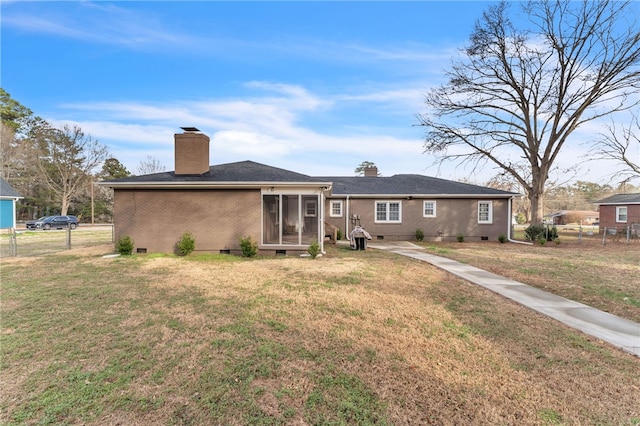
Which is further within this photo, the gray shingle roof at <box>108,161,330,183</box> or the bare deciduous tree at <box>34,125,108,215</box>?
the bare deciduous tree at <box>34,125,108,215</box>

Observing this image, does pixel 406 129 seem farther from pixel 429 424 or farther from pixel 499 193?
pixel 429 424

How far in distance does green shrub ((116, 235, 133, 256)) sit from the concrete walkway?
1102 centimetres

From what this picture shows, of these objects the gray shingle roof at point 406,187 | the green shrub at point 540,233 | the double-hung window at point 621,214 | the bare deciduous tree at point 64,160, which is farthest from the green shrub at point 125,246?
the bare deciduous tree at point 64,160

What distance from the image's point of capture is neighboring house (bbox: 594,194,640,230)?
79.1 ft

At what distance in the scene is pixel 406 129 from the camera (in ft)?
73.6

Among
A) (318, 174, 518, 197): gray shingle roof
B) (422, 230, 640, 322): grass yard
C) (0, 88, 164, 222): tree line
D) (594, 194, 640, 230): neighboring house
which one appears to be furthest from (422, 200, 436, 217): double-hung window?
(0, 88, 164, 222): tree line

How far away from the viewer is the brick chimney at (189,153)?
12328 millimetres

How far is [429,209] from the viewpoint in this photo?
18625 millimetres

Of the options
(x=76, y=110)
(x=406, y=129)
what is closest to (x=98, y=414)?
(x=406, y=129)

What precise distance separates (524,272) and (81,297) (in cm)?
1090

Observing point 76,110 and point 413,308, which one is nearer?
point 413,308

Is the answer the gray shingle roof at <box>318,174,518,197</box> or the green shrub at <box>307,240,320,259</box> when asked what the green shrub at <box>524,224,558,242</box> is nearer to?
the gray shingle roof at <box>318,174,518,197</box>

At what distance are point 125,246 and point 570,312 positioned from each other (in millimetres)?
12848

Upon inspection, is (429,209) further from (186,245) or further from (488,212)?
(186,245)
